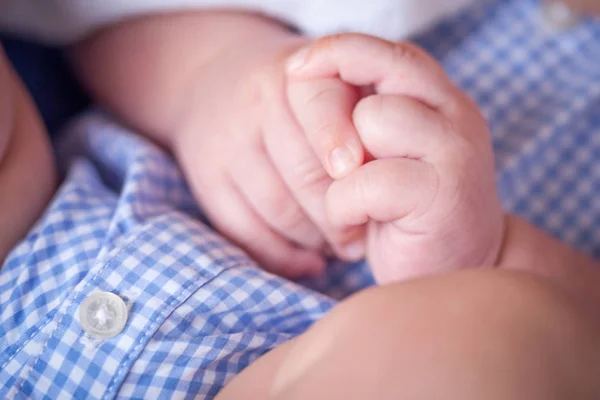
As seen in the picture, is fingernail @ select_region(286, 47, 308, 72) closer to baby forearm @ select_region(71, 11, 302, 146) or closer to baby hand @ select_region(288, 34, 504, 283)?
baby hand @ select_region(288, 34, 504, 283)

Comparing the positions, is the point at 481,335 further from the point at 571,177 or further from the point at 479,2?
the point at 479,2

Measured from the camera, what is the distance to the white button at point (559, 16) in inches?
31.4

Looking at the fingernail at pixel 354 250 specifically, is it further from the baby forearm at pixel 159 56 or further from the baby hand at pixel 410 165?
the baby forearm at pixel 159 56

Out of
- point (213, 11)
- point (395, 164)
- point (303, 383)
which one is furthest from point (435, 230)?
point (213, 11)

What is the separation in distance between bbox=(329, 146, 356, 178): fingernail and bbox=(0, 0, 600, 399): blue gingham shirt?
0.41ft

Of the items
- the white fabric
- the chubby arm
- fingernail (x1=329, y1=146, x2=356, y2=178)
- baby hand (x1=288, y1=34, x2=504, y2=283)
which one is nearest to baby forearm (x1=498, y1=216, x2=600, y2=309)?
baby hand (x1=288, y1=34, x2=504, y2=283)

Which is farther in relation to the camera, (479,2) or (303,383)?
(479,2)

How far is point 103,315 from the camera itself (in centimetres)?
45

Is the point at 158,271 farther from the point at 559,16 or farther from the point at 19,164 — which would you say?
the point at 559,16

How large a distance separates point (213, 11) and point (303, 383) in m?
0.50

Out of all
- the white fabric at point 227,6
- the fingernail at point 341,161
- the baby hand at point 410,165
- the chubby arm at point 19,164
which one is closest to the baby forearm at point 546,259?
the baby hand at point 410,165

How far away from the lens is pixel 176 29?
70cm

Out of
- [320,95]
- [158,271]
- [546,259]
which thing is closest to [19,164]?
[158,271]

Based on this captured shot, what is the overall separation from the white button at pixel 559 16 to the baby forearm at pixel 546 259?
358 millimetres
